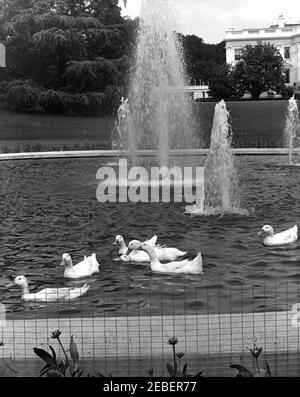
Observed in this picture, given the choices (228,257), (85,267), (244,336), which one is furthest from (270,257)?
(244,336)

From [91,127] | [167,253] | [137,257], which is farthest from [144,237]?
[91,127]

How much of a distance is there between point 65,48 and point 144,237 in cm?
3209

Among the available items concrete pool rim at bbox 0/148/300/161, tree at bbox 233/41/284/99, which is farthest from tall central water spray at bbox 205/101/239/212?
tree at bbox 233/41/284/99

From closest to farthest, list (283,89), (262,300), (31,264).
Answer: (262,300)
(31,264)
(283,89)

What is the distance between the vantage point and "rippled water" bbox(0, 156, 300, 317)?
6078 mm

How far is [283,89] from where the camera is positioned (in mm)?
54656

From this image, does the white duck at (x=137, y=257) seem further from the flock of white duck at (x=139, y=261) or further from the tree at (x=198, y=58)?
the tree at (x=198, y=58)

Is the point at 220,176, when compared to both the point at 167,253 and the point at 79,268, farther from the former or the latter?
the point at 79,268

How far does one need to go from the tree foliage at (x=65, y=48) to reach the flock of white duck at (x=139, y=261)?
2975 centimetres

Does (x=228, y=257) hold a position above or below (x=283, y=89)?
below

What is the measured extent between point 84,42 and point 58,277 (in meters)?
33.8

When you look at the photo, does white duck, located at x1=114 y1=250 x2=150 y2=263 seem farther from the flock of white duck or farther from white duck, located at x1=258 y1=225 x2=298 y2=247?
white duck, located at x1=258 y1=225 x2=298 y2=247

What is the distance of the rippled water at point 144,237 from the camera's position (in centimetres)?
608

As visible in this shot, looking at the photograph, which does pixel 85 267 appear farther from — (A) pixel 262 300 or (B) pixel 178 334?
(B) pixel 178 334
